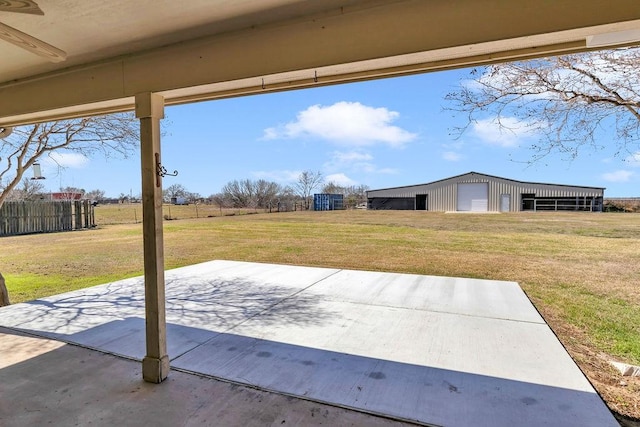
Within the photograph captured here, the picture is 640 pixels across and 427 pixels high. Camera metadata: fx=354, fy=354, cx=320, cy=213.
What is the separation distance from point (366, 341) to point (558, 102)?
3067mm

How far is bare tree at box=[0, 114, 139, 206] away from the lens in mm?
5371

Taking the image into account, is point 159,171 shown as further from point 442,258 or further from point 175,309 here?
point 442,258

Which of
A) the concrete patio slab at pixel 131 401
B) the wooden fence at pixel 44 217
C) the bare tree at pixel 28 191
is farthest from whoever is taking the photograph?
the bare tree at pixel 28 191

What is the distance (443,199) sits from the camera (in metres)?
26.0

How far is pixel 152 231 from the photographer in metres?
2.51

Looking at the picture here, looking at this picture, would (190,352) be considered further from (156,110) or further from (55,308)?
(55,308)

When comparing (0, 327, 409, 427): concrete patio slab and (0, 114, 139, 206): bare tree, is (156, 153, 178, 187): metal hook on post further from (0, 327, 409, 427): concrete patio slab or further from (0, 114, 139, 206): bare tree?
(0, 114, 139, 206): bare tree

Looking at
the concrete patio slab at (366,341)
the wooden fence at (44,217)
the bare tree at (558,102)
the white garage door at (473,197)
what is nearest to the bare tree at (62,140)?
the concrete patio slab at (366,341)

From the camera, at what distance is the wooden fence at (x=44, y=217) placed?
42.1ft

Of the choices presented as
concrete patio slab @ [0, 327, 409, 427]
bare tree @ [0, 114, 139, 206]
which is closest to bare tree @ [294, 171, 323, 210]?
bare tree @ [0, 114, 139, 206]

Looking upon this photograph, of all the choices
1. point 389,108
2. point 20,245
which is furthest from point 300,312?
point 389,108

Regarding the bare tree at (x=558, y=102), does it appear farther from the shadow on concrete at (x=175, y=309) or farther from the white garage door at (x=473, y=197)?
the white garage door at (x=473, y=197)

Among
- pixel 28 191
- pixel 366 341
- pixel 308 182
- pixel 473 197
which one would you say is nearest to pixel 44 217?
pixel 28 191

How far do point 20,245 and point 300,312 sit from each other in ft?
35.0
